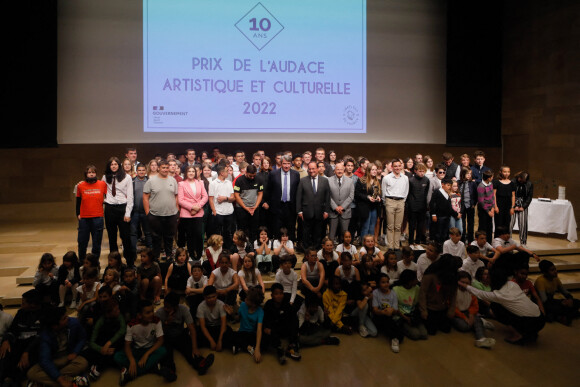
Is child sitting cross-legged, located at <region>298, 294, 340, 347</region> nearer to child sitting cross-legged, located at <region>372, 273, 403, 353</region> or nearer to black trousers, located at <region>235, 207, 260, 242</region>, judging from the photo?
child sitting cross-legged, located at <region>372, 273, 403, 353</region>

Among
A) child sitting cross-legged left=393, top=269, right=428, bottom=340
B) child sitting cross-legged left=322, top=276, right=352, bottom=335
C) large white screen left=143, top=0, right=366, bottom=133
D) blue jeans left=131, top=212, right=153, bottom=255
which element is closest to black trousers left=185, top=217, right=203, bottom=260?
blue jeans left=131, top=212, right=153, bottom=255

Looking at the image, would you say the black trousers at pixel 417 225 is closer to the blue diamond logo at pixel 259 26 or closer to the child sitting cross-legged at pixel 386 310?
the child sitting cross-legged at pixel 386 310

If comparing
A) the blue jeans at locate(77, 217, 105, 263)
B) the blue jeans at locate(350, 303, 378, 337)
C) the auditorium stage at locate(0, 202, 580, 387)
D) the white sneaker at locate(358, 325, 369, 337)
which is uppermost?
the blue jeans at locate(77, 217, 105, 263)

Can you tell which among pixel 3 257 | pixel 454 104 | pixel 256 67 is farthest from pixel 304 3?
pixel 3 257

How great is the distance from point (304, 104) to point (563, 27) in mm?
4798

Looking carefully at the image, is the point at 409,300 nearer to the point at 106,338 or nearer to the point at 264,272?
the point at 264,272

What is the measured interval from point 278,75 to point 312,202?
271cm

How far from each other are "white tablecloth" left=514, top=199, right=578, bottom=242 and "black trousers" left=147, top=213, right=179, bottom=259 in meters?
5.47

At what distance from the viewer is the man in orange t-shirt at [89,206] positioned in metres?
4.93

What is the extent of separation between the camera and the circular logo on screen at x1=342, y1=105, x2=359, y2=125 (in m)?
7.62

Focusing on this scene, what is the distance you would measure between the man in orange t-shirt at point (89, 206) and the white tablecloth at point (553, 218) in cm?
623

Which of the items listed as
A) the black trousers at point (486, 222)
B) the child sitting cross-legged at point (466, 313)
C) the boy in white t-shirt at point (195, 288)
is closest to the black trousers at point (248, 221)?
the boy in white t-shirt at point (195, 288)

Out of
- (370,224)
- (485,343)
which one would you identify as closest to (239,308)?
(485,343)

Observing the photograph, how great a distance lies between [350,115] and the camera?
7656mm
